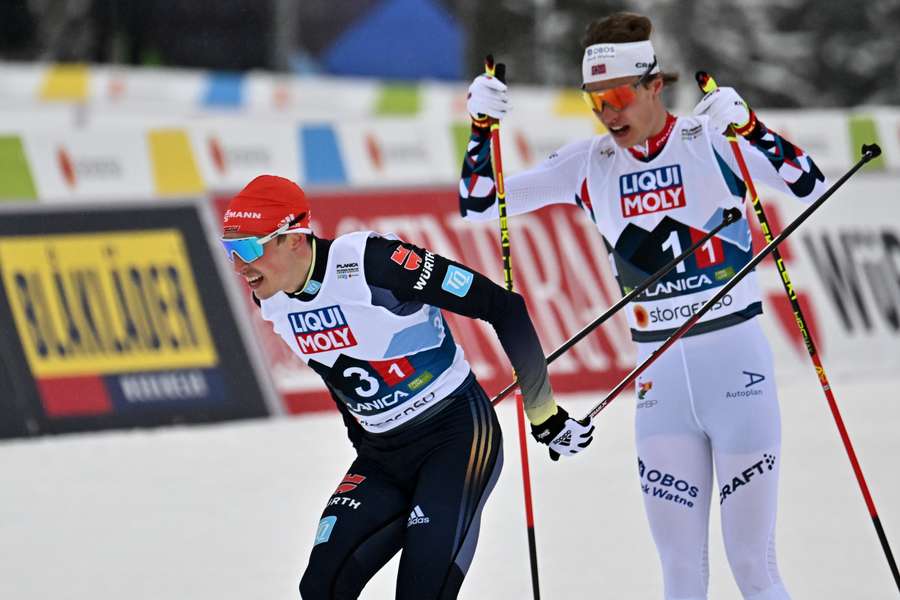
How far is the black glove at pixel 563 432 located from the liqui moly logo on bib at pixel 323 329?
0.60 m

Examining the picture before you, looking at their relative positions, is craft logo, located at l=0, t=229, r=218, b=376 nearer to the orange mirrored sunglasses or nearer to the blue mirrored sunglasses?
the orange mirrored sunglasses

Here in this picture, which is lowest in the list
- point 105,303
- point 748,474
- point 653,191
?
point 748,474

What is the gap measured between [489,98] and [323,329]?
3.30 feet

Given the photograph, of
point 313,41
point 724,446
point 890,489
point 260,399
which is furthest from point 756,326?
point 313,41

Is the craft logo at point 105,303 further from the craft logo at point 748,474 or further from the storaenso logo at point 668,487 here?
the craft logo at point 748,474

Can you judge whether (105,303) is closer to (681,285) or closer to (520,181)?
(520,181)

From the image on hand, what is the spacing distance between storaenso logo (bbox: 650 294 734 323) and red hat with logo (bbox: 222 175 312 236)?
1.15 m

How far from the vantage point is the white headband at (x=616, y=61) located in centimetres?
468

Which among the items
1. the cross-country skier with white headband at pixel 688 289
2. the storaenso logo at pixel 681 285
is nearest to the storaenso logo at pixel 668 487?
the cross-country skier with white headband at pixel 688 289

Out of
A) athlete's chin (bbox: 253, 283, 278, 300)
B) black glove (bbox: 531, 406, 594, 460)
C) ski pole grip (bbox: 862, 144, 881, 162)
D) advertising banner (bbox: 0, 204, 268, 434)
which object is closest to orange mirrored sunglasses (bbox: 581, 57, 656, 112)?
ski pole grip (bbox: 862, 144, 881, 162)

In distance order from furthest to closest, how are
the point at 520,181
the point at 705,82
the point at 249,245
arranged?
the point at 520,181 → the point at 705,82 → the point at 249,245

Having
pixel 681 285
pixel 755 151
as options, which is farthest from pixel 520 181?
pixel 755 151

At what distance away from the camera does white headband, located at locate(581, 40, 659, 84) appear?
15.4 ft

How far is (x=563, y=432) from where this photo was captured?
14.3 ft
